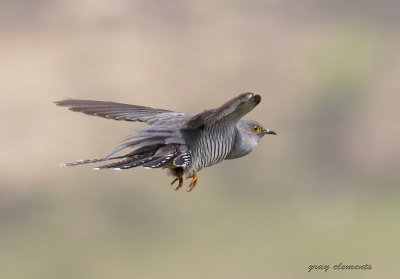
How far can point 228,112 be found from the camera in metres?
9.93

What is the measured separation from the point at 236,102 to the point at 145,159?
109 centimetres

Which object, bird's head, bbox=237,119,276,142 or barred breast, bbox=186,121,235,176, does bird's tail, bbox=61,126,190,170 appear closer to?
barred breast, bbox=186,121,235,176

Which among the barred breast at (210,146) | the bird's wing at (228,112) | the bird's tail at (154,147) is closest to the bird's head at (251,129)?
the barred breast at (210,146)

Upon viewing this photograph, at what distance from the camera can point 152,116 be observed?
37.5ft

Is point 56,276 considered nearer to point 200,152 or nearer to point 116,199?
point 116,199

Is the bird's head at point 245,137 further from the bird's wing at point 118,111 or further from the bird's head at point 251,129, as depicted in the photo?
the bird's wing at point 118,111

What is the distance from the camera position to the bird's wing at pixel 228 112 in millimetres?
9570

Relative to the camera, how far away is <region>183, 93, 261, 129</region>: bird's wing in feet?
31.4

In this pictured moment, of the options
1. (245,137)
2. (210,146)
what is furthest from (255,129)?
(210,146)

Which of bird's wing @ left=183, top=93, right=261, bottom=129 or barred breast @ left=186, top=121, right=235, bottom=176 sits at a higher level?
bird's wing @ left=183, top=93, right=261, bottom=129

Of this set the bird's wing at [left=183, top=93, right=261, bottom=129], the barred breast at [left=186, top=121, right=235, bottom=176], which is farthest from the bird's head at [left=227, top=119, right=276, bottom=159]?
the bird's wing at [left=183, top=93, right=261, bottom=129]

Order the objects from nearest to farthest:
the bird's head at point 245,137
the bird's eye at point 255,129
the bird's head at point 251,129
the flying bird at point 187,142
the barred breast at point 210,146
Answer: the flying bird at point 187,142 → the barred breast at point 210,146 → the bird's head at point 245,137 → the bird's head at point 251,129 → the bird's eye at point 255,129

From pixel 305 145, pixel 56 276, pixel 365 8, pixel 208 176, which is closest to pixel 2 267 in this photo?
pixel 56 276

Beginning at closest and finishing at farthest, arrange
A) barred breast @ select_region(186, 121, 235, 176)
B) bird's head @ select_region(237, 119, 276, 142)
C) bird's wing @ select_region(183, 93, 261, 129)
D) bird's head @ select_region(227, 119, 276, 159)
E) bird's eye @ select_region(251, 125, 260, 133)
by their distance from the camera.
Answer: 1. bird's wing @ select_region(183, 93, 261, 129)
2. barred breast @ select_region(186, 121, 235, 176)
3. bird's head @ select_region(227, 119, 276, 159)
4. bird's head @ select_region(237, 119, 276, 142)
5. bird's eye @ select_region(251, 125, 260, 133)
